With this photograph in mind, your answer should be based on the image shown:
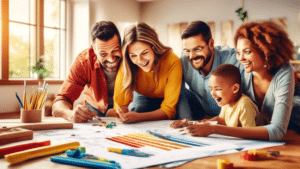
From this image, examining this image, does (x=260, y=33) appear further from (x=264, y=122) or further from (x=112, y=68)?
(x=112, y=68)

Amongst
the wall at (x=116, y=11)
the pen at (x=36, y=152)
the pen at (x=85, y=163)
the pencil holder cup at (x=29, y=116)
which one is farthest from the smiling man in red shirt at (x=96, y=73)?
the wall at (x=116, y=11)

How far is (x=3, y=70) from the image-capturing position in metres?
4.32

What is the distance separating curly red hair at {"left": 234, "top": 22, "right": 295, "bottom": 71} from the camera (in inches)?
43.4

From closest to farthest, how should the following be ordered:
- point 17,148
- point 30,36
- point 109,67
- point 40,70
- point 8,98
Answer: point 17,148 < point 109,67 < point 8,98 < point 40,70 < point 30,36

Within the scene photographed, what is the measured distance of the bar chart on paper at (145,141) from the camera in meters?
0.85

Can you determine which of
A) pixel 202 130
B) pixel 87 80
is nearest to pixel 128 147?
pixel 202 130

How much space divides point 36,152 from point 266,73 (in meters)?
0.97

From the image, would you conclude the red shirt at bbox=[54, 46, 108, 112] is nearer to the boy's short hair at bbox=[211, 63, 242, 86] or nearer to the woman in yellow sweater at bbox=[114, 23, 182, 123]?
the woman in yellow sweater at bbox=[114, 23, 182, 123]

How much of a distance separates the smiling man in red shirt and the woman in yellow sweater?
0.12 metres

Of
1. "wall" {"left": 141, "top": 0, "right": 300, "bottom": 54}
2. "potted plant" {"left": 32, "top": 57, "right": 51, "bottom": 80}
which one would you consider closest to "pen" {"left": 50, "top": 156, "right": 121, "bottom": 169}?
"potted plant" {"left": 32, "top": 57, "right": 51, "bottom": 80}

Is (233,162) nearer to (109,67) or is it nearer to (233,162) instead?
(233,162)

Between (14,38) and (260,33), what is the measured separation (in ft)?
14.9

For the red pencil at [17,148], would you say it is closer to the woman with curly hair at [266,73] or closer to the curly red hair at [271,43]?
the woman with curly hair at [266,73]

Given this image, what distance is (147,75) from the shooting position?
5.46ft
